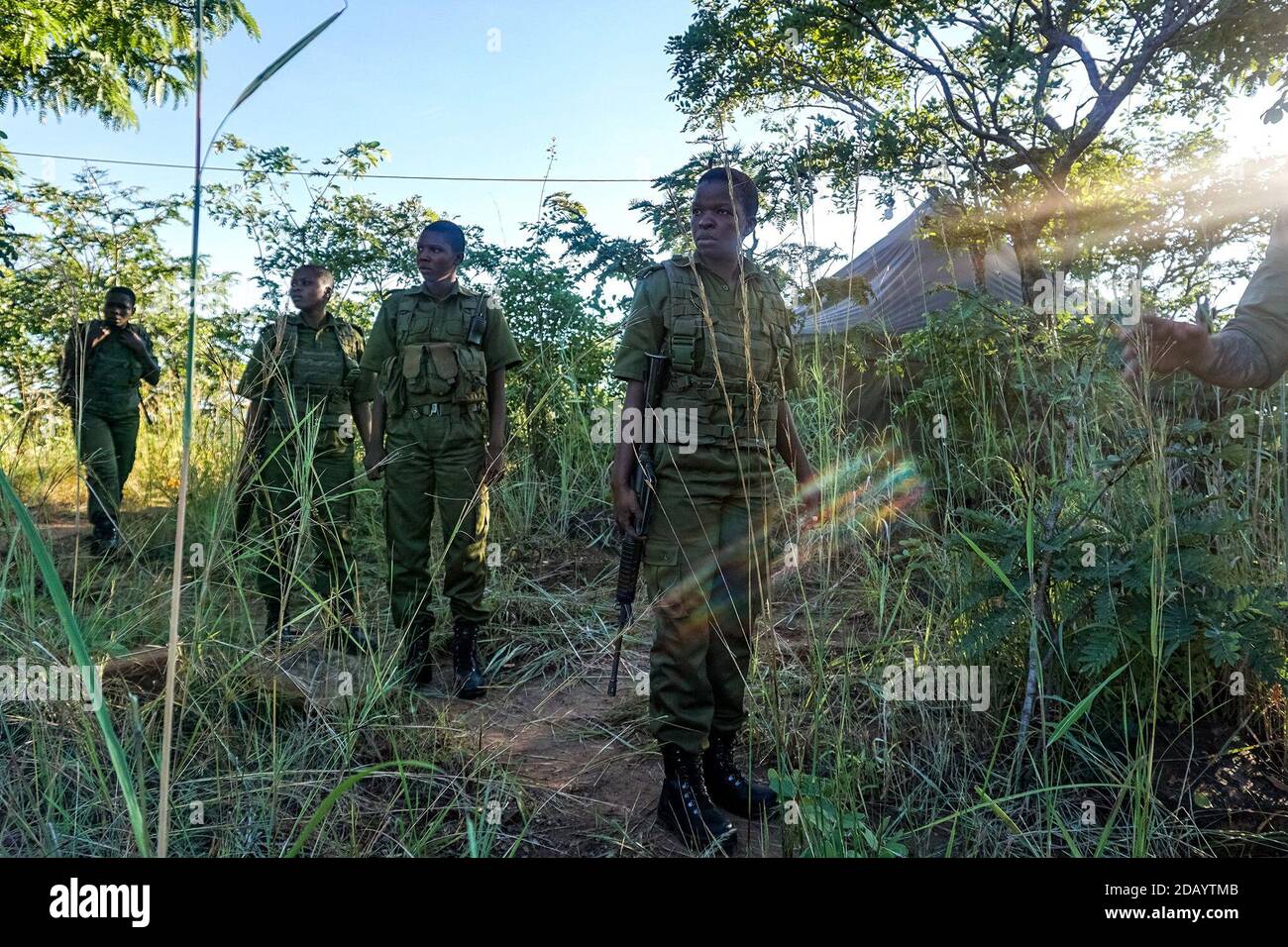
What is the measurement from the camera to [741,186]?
223 centimetres

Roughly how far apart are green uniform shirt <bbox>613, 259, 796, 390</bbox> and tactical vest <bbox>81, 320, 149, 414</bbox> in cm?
496

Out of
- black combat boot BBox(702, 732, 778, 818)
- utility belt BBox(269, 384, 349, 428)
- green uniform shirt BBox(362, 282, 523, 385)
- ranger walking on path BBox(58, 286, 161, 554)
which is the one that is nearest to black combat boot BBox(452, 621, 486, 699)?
green uniform shirt BBox(362, 282, 523, 385)

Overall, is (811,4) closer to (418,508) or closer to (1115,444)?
(1115,444)

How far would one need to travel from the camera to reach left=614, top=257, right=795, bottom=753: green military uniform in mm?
2094

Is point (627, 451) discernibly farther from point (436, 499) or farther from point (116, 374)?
point (116, 374)

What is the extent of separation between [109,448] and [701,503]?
508 centimetres

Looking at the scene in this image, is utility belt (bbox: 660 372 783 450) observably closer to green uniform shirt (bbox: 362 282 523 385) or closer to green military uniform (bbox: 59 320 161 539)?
green uniform shirt (bbox: 362 282 523 385)

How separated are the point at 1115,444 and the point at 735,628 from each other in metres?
1.85

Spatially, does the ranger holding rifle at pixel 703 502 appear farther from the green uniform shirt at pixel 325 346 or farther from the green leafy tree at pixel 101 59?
the green leafy tree at pixel 101 59

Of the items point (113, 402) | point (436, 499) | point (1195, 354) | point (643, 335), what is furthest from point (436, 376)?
point (113, 402)

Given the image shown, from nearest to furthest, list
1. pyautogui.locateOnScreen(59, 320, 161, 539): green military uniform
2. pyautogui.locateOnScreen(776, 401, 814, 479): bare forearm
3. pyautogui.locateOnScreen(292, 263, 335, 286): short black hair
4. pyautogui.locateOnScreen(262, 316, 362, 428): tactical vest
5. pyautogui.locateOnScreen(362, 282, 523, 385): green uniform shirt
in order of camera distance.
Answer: pyautogui.locateOnScreen(776, 401, 814, 479): bare forearm
pyautogui.locateOnScreen(362, 282, 523, 385): green uniform shirt
pyautogui.locateOnScreen(262, 316, 362, 428): tactical vest
pyautogui.locateOnScreen(292, 263, 335, 286): short black hair
pyautogui.locateOnScreen(59, 320, 161, 539): green military uniform
